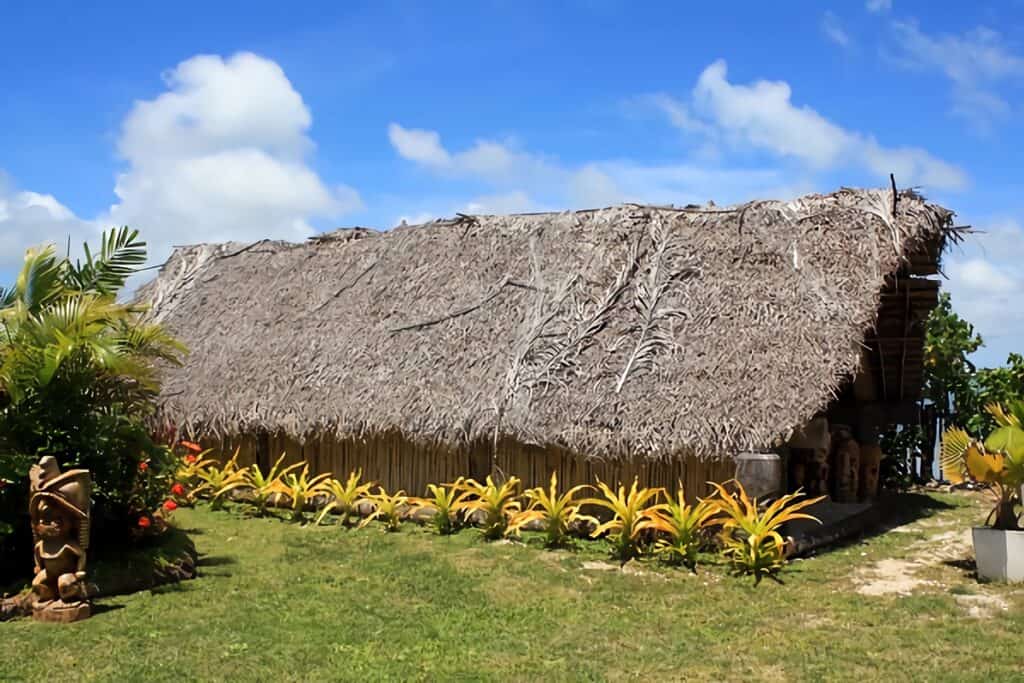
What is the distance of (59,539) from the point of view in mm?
6703

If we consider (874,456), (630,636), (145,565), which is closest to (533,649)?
(630,636)

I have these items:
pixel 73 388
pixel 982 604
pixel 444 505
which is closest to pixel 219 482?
pixel 444 505

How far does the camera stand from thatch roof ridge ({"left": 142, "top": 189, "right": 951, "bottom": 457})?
9211 mm

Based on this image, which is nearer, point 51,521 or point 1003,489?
point 51,521

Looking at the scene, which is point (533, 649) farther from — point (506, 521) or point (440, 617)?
point (506, 521)

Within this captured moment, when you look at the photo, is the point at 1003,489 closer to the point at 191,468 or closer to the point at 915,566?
the point at 915,566

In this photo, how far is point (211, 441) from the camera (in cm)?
1266

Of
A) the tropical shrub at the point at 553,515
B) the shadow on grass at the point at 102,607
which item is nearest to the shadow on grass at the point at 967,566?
the tropical shrub at the point at 553,515

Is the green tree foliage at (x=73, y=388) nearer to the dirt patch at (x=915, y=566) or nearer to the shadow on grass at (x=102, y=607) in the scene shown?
the shadow on grass at (x=102, y=607)

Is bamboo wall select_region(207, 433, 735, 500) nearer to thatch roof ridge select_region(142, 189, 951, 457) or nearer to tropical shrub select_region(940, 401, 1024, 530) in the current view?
thatch roof ridge select_region(142, 189, 951, 457)

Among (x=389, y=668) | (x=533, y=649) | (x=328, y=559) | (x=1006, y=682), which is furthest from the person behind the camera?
(x=328, y=559)

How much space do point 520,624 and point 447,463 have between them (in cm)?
411

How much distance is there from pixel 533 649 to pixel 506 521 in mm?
3513

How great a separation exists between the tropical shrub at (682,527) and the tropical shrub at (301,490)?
409cm
